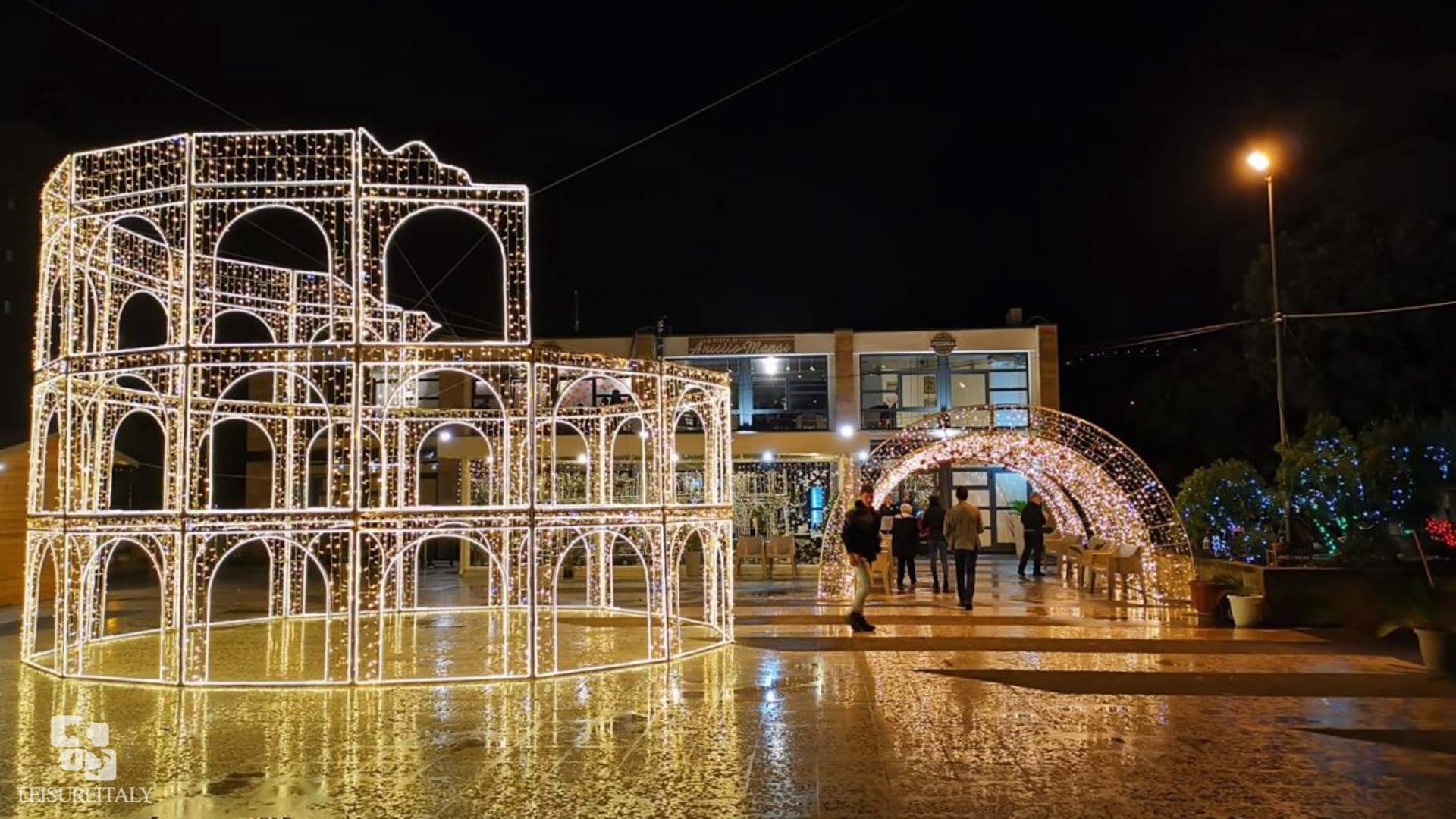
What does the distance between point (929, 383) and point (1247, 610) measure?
62.9ft

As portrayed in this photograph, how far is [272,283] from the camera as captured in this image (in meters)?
15.6

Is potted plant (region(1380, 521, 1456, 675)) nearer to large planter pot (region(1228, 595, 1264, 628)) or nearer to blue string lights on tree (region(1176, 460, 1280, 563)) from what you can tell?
large planter pot (region(1228, 595, 1264, 628))

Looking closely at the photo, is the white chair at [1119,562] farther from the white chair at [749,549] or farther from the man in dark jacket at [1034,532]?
the white chair at [749,549]

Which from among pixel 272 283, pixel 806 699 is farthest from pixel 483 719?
pixel 272 283

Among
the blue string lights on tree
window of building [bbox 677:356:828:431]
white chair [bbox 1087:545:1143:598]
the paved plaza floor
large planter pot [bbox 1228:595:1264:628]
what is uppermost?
window of building [bbox 677:356:828:431]

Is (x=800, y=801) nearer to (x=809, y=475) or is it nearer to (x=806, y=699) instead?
(x=806, y=699)

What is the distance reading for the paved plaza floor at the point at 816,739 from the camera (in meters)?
6.32

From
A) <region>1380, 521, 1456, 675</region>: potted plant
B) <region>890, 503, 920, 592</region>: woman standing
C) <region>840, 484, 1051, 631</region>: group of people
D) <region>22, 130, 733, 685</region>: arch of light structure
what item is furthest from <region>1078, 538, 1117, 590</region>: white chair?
<region>22, 130, 733, 685</region>: arch of light structure

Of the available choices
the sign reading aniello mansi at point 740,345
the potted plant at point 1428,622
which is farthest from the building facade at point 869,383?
the potted plant at point 1428,622

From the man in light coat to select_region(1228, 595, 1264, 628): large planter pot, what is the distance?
3.50 m

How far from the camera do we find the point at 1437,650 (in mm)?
10406

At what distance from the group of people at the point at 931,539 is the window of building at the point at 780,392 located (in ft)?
30.9

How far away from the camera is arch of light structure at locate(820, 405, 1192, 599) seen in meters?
17.6

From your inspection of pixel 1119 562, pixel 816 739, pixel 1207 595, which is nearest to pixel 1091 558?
pixel 1119 562
